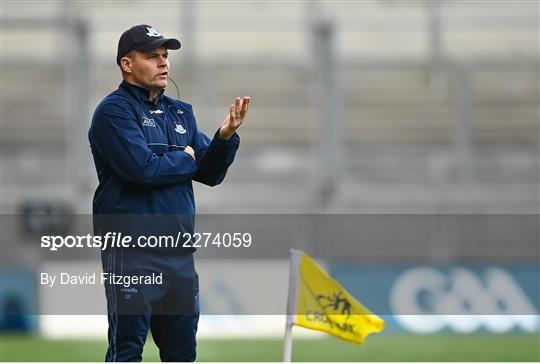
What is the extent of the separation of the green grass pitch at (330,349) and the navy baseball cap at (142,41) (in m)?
5.47

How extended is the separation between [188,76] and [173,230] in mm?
11988

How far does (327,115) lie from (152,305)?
1147 cm

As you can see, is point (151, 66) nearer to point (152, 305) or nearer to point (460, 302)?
point (152, 305)

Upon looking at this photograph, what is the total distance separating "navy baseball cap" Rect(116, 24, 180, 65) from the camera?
4.45 m

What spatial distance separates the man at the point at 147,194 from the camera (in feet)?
14.3

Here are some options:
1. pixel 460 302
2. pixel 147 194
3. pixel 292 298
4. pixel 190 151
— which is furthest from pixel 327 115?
pixel 147 194

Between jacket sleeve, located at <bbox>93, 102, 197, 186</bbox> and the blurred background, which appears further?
the blurred background

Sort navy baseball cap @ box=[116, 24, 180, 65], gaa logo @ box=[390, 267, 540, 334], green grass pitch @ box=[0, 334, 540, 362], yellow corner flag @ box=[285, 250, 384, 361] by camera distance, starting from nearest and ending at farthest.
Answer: navy baseball cap @ box=[116, 24, 180, 65] → yellow corner flag @ box=[285, 250, 384, 361] → green grass pitch @ box=[0, 334, 540, 362] → gaa logo @ box=[390, 267, 540, 334]

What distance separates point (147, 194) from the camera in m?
4.43

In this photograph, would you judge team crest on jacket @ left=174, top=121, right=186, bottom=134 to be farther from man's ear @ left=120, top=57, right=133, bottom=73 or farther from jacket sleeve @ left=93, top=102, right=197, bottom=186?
man's ear @ left=120, top=57, right=133, bottom=73

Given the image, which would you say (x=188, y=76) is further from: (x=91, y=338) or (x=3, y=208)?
(x=91, y=338)

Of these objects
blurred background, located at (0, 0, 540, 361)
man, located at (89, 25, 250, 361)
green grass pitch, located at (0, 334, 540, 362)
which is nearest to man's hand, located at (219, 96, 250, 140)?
man, located at (89, 25, 250, 361)

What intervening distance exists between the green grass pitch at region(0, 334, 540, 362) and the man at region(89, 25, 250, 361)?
527cm

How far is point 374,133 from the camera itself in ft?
56.5
